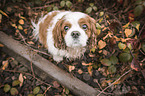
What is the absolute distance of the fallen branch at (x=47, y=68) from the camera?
1571 millimetres

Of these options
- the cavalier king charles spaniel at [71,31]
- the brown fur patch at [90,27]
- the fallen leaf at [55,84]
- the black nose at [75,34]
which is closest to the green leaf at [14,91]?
the fallen leaf at [55,84]

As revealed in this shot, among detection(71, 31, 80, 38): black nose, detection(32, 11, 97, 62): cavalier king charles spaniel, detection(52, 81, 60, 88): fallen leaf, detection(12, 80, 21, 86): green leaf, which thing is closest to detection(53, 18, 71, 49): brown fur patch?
detection(32, 11, 97, 62): cavalier king charles spaniel

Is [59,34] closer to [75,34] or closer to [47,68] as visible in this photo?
[75,34]

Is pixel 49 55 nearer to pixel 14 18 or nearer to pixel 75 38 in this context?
pixel 75 38

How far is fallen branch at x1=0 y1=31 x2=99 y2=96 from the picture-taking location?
157 cm

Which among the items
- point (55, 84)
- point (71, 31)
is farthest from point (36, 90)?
point (71, 31)

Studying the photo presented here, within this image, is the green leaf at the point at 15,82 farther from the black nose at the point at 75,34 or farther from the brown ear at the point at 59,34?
the black nose at the point at 75,34

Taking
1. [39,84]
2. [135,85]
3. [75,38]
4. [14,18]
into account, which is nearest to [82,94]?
[39,84]

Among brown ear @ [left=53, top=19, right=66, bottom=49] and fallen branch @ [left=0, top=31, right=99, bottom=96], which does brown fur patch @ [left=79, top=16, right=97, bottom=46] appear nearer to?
brown ear @ [left=53, top=19, right=66, bottom=49]

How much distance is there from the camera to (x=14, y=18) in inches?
88.5

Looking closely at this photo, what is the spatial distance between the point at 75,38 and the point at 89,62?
95 centimetres

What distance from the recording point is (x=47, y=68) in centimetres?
172

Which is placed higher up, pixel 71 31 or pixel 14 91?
pixel 71 31

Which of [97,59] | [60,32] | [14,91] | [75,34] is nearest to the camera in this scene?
[75,34]
